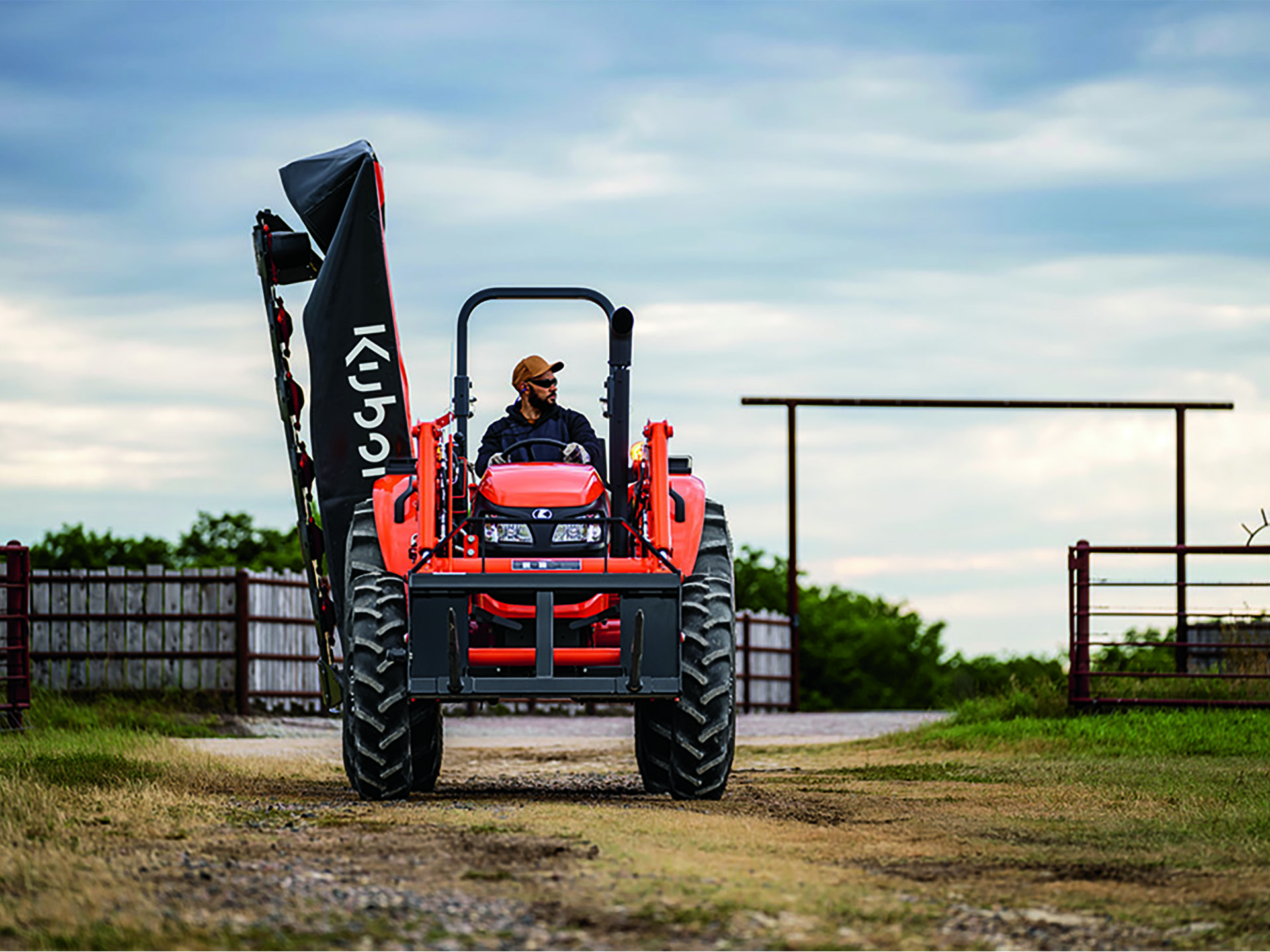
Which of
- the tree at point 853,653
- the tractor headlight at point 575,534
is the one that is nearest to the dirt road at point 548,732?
the tractor headlight at point 575,534

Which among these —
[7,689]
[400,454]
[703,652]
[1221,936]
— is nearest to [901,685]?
[7,689]

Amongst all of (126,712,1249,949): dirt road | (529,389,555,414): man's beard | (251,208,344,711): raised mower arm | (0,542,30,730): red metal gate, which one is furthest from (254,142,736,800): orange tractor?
(0,542,30,730): red metal gate

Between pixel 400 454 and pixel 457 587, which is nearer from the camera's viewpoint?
pixel 457 587

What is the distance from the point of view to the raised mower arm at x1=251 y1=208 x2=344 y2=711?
12156 millimetres

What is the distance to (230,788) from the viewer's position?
32.9 feet

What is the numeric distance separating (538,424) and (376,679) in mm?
1907

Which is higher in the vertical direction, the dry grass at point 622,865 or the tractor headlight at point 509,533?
the tractor headlight at point 509,533

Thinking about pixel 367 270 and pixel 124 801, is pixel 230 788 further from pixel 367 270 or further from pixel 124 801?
pixel 367 270

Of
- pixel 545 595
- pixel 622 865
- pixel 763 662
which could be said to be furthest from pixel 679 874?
pixel 763 662

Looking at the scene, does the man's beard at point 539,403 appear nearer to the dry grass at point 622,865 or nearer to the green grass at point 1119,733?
the dry grass at point 622,865

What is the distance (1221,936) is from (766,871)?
155 centimetres

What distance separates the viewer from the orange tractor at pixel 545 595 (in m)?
8.43

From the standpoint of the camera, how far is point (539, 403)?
382 inches

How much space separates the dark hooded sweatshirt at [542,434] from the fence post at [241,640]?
14.4 metres
